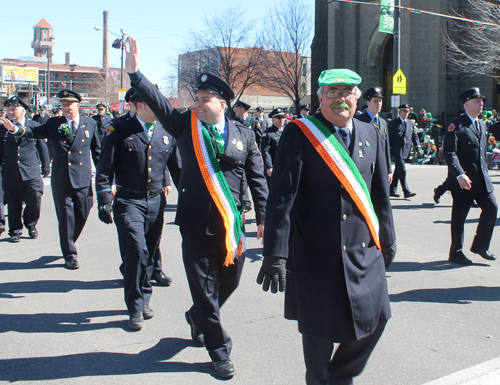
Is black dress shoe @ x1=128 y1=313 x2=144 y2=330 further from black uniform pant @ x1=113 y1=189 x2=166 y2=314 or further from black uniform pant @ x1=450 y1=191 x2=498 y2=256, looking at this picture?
black uniform pant @ x1=450 y1=191 x2=498 y2=256

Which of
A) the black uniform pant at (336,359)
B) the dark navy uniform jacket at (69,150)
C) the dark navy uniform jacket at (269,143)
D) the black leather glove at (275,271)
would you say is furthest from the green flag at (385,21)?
the black leather glove at (275,271)

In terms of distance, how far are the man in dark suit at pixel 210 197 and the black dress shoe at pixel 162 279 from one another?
67.0 inches

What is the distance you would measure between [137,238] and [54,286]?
5.70 ft

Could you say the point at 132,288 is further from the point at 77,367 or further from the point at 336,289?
the point at 336,289

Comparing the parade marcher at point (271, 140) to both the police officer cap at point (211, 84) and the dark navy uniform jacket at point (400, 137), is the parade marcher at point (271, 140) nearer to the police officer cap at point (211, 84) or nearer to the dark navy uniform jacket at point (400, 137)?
the dark navy uniform jacket at point (400, 137)

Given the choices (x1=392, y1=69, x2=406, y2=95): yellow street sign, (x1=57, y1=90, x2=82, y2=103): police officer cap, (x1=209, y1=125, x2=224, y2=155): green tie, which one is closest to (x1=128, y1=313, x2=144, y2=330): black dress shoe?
(x1=209, y1=125, x2=224, y2=155): green tie

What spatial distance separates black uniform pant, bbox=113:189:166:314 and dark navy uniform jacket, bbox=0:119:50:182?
400cm

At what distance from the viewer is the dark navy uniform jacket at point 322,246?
303cm

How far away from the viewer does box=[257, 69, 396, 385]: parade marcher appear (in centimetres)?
303

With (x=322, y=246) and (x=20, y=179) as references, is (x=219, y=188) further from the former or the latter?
(x=20, y=179)

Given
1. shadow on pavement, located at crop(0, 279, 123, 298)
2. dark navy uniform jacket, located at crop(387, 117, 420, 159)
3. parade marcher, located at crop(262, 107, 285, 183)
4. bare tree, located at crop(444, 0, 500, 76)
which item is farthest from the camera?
bare tree, located at crop(444, 0, 500, 76)

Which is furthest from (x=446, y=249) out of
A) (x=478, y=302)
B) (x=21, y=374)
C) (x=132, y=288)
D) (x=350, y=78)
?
(x=21, y=374)

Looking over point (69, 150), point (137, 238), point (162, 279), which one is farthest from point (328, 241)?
point (69, 150)

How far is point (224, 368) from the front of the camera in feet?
12.3
